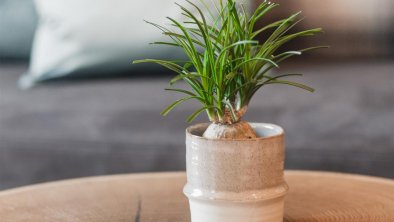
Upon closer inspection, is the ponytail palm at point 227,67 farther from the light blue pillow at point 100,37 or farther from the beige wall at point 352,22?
the beige wall at point 352,22

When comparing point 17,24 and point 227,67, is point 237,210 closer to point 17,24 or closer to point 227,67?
point 227,67

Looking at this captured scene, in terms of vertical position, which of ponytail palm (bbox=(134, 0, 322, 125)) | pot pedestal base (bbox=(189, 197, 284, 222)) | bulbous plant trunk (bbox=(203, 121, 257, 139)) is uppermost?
ponytail palm (bbox=(134, 0, 322, 125))

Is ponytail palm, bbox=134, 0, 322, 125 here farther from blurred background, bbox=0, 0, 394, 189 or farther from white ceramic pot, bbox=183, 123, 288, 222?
blurred background, bbox=0, 0, 394, 189

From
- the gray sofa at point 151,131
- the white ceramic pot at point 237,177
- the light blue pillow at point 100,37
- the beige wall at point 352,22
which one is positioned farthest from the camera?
the beige wall at point 352,22

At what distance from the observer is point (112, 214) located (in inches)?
33.1

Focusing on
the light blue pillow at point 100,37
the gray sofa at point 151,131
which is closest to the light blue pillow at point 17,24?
the light blue pillow at point 100,37

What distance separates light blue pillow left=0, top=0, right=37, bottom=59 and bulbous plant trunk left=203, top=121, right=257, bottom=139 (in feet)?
4.41

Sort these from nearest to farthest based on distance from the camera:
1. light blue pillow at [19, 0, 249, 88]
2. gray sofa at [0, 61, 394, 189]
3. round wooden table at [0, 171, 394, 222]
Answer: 1. round wooden table at [0, 171, 394, 222]
2. gray sofa at [0, 61, 394, 189]
3. light blue pillow at [19, 0, 249, 88]

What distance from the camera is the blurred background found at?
4.56ft

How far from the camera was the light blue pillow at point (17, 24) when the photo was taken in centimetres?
196

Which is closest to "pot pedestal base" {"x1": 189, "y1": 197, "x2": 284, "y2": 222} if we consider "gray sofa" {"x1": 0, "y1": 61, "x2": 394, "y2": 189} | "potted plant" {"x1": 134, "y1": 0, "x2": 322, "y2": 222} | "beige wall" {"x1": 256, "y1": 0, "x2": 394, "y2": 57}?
"potted plant" {"x1": 134, "y1": 0, "x2": 322, "y2": 222}

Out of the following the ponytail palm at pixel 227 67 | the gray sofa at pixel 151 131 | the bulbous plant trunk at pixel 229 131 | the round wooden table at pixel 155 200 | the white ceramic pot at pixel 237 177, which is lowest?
the gray sofa at pixel 151 131

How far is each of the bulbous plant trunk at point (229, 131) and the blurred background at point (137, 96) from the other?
2.18 ft

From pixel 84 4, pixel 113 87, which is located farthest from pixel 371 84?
pixel 84 4
